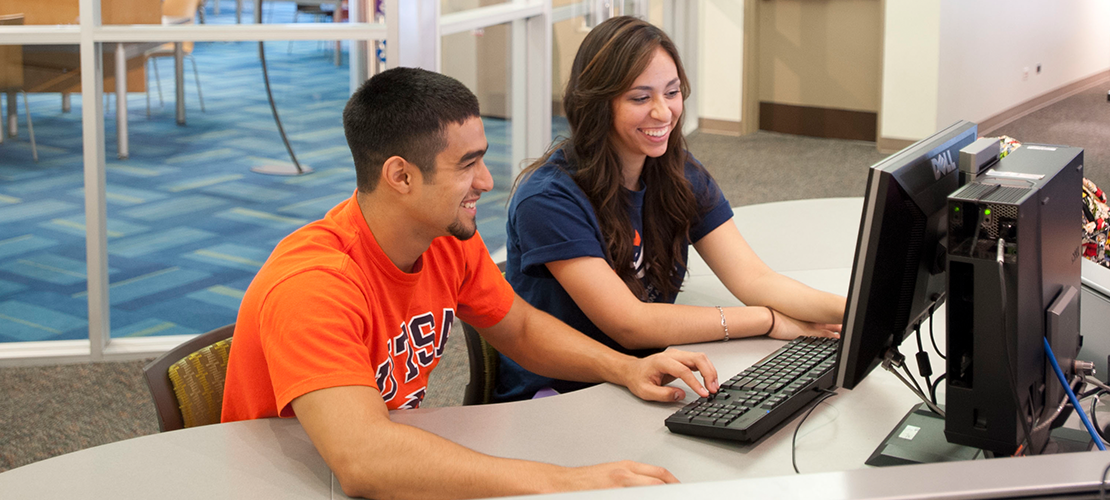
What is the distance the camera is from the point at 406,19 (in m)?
2.87

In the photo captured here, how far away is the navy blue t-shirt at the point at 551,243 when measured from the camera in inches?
62.6

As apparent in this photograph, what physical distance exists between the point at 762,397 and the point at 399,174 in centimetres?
59

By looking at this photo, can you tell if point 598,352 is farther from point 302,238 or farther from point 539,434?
point 302,238

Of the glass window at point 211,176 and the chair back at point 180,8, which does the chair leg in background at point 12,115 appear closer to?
the glass window at point 211,176

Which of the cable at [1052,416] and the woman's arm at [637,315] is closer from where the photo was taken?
the cable at [1052,416]


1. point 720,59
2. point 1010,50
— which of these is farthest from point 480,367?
point 1010,50

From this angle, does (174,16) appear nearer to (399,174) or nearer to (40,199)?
(40,199)

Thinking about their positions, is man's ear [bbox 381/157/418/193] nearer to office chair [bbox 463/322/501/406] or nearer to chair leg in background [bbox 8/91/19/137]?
office chair [bbox 463/322/501/406]

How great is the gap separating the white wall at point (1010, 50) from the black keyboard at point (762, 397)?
4567mm

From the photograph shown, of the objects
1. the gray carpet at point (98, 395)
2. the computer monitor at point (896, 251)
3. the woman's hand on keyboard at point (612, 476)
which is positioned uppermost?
the computer monitor at point (896, 251)

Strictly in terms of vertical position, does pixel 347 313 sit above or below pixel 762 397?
above

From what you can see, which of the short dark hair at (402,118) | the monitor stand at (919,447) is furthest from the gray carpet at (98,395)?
the short dark hair at (402,118)

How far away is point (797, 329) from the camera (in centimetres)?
160

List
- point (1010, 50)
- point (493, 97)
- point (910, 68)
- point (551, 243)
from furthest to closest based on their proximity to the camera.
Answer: point (1010, 50) < point (910, 68) < point (493, 97) < point (551, 243)
